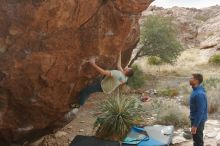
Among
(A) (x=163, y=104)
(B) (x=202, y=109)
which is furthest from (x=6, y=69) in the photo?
(A) (x=163, y=104)

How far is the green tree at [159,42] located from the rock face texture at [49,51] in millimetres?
13128

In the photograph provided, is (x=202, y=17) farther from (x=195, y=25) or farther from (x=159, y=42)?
(x=159, y=42)

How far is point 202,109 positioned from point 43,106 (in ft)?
10.6

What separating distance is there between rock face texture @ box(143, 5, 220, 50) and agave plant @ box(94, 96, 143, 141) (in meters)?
22.4

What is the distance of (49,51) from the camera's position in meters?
7.69

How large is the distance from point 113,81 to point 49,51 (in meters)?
1.73

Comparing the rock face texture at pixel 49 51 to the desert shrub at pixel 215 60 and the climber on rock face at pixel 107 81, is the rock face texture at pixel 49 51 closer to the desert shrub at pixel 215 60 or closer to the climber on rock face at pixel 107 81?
the climber on rock face at pixel 107 81

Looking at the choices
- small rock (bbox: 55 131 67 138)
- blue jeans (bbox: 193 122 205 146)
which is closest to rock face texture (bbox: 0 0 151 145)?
small rock (bbox: 55 131 67 138)

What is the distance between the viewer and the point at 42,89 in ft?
27.0

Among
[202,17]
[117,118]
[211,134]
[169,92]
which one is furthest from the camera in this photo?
[202,17]

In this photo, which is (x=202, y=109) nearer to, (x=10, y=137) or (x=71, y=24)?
(x=71, y=24)

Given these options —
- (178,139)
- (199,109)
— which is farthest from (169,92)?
(199,109)

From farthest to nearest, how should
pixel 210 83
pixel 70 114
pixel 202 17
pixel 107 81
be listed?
1. pixel 202 17
2. pixel 210 83
3. pixel 70 114
4. pixel 107 81

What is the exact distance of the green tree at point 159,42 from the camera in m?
22.2
